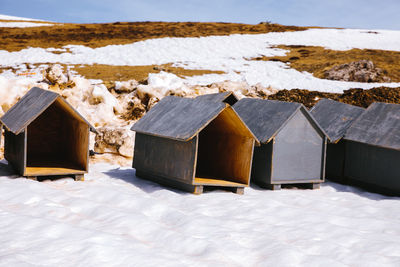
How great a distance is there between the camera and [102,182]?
25.2 feet

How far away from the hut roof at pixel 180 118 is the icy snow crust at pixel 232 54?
14304 mm

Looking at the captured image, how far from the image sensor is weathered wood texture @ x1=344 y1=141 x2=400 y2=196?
775cm

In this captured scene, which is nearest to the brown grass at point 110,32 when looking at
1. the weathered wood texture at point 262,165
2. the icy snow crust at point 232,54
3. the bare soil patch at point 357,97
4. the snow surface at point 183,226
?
the icy snow crust at point 232,54

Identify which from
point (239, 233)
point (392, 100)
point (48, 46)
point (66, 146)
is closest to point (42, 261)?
point (239, 233)

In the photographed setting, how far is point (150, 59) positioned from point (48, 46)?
30.8 feet

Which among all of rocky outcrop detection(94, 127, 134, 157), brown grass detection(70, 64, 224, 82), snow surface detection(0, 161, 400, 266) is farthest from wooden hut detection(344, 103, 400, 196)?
brown grass detection(70, 64, 224, 82)

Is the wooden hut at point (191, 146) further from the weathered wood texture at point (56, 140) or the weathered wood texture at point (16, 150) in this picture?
the weathered wood texture at point (16, 150)

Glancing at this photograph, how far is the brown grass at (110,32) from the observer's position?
37.0m

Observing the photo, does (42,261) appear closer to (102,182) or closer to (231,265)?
(231,265)

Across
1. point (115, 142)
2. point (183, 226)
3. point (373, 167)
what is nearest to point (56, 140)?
point (115, 142)

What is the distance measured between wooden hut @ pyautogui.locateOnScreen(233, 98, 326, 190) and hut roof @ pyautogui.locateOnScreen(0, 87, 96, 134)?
3.22 meters

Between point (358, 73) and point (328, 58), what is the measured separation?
7.94 m

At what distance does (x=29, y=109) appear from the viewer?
290 inches

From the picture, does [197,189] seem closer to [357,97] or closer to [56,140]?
[56,140]
